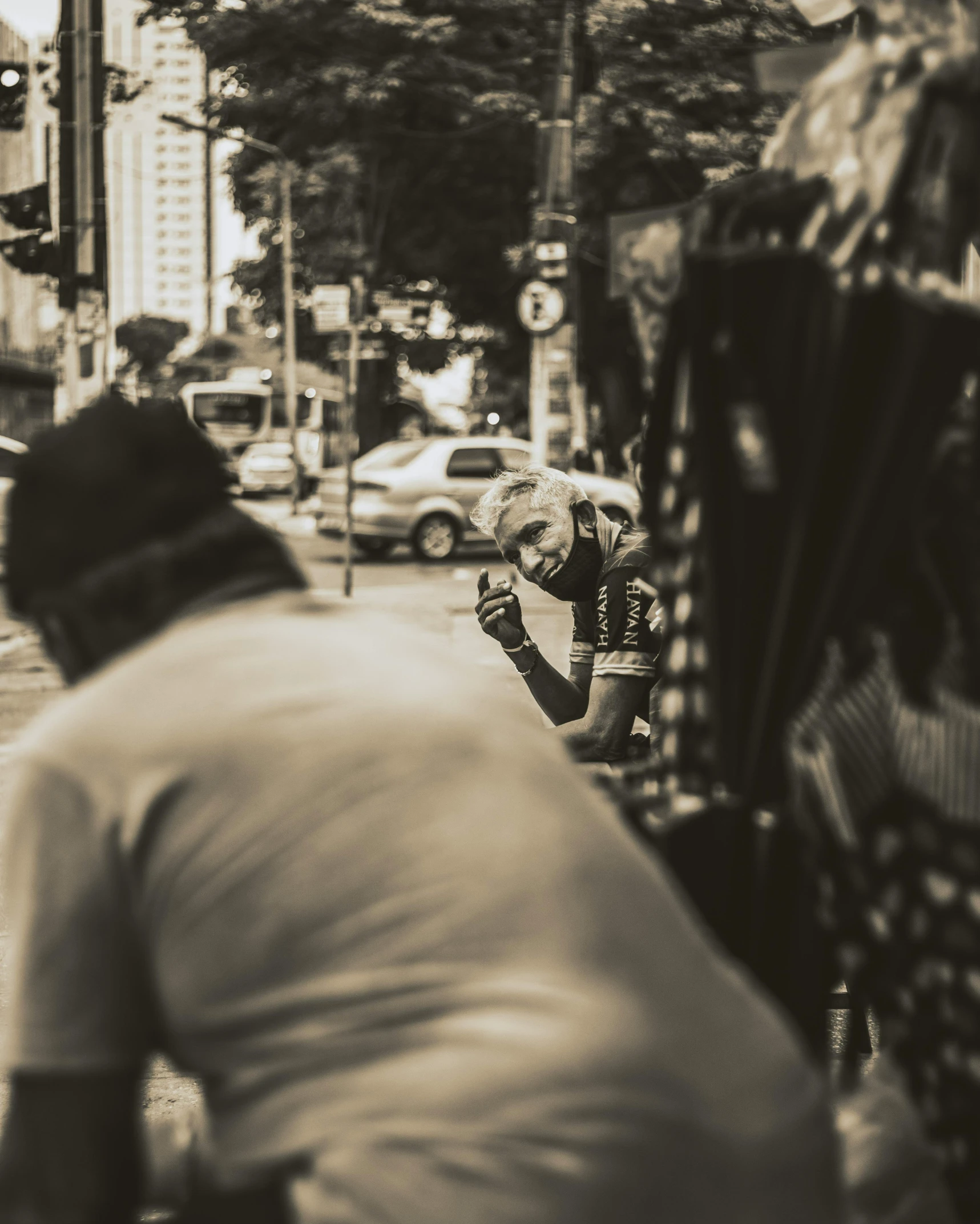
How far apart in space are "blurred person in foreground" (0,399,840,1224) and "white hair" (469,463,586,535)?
261 centimetres

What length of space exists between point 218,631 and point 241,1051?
37cm

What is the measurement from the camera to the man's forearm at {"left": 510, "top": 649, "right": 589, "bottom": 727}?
426 cm

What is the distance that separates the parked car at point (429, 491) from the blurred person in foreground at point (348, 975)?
18.8 metres

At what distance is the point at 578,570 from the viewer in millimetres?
4094

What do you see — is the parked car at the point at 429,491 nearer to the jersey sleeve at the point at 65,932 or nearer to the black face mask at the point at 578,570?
the black face mask at the point at 578,570

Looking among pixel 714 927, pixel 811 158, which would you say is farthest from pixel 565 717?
pixel 811 158

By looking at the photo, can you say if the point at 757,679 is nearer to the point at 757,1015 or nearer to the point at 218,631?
the point at 757,1015

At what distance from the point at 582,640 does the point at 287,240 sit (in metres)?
26.9

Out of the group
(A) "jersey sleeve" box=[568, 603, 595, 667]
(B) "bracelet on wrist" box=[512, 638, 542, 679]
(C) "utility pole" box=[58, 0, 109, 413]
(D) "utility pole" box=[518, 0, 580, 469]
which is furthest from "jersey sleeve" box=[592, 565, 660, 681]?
(D) "utility pole" box=[518, 0, 580, 469]

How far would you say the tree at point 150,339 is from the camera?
10644cm

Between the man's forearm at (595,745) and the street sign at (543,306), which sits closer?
the man's forearm at (595,745)

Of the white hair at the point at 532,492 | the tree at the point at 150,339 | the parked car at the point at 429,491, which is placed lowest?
the tree at the point at 150,339

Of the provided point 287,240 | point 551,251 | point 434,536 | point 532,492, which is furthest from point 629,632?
point 287,240

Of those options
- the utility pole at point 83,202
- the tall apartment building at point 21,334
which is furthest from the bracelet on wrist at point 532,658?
the tall apartment building at point 21,334
